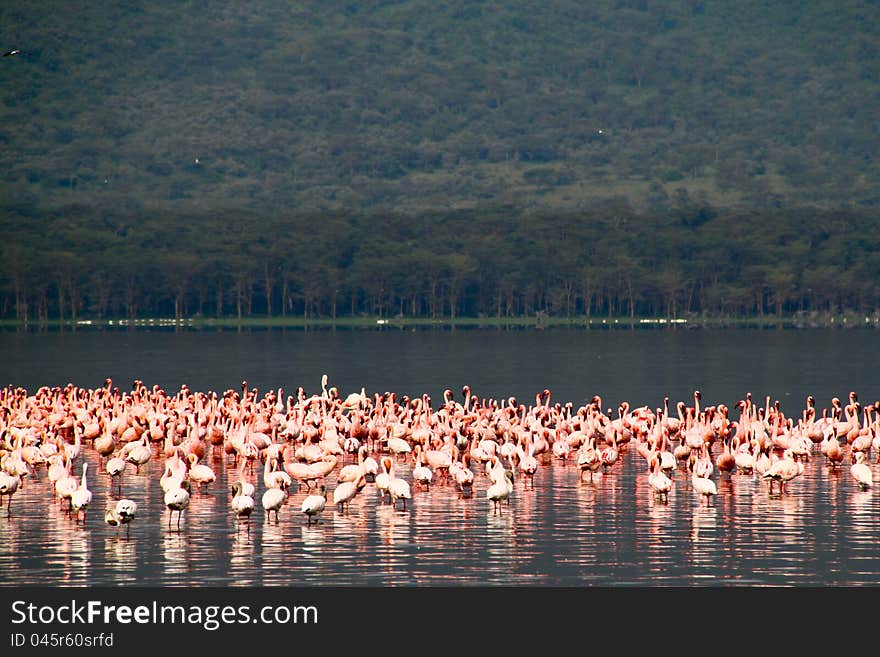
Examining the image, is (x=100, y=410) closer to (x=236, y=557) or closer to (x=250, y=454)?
(x=250, y=454)

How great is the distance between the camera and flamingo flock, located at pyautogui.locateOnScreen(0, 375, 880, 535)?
25.4 meters

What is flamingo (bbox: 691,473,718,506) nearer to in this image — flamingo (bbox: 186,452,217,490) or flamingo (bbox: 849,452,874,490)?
flamingo (bbox: 849,452,874,490)

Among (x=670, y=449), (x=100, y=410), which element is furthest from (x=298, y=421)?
(x=670, y=449)

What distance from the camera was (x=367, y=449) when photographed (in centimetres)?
3275

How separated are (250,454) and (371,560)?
1067 centimetres

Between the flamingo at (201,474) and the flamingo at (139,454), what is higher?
the flamingo at (139,454)

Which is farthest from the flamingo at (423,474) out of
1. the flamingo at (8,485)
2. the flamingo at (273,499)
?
the flamingo at (8,485)

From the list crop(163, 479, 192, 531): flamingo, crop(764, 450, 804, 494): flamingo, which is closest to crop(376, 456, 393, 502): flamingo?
crop(163, 479, 192, 531): flamingo

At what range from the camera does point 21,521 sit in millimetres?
24188

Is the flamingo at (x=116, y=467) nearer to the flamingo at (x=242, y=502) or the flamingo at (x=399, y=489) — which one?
the flamingo at (x=242, y=502)

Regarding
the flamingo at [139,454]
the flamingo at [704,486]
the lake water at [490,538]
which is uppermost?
the flamingo at [139,454]

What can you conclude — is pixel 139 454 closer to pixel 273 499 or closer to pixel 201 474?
pixel 201 474

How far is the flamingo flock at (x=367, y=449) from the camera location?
2539 cm

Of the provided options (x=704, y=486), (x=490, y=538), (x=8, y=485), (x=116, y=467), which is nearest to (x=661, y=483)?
(x=704, y=486)
